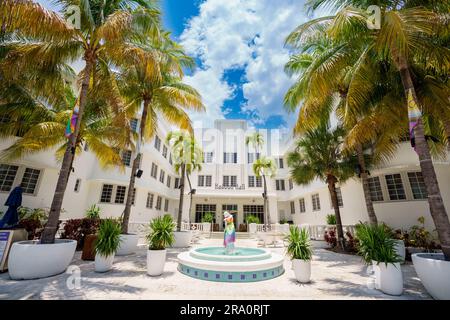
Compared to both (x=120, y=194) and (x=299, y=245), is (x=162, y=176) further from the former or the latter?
(x=299, y=245)

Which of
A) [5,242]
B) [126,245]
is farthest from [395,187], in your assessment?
[5,242]

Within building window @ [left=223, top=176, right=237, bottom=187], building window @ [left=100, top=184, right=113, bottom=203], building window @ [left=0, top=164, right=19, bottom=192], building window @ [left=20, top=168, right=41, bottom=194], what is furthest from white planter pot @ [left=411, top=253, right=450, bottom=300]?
building window @ [left=223, top=176, right=237, bottom=187]

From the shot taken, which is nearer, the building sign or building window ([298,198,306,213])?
the building sign

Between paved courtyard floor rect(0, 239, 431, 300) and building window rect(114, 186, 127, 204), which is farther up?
building window rect(114, 186, 127, 204)

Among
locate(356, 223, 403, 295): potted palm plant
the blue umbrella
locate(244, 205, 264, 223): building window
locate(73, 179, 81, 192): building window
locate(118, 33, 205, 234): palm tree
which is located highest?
locate(118, 33, 205, 234): palm tree

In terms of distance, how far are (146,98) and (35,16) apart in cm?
622

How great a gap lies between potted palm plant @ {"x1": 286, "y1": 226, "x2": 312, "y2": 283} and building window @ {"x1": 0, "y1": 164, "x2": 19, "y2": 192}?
15126 mm

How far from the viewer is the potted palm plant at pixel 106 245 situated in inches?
270

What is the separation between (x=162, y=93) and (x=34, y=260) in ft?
30.8

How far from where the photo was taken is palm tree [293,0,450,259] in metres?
5.05

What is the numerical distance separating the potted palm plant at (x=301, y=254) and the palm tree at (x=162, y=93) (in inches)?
318

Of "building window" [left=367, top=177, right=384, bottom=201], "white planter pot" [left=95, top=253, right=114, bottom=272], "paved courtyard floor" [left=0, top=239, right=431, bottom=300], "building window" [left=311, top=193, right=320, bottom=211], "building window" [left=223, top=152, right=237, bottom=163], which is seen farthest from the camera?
"building window" [left=223, top=152, right=237, bottom=163]

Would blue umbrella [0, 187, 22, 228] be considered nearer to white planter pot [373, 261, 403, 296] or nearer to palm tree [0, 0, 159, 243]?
palm tree [0, 0, 159, 243]
